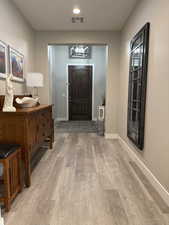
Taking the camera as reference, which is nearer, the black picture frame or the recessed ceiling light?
the black picture frame

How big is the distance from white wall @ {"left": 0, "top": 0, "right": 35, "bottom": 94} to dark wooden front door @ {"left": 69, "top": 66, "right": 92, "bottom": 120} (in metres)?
2.86

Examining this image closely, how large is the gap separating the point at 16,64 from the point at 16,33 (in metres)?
0.58

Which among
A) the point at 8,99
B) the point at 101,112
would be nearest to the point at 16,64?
the point at 8,99

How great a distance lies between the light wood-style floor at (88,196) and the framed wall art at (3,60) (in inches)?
62.7

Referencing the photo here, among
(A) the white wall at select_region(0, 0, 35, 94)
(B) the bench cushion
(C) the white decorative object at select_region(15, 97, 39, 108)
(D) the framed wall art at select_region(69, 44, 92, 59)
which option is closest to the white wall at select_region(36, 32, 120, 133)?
(A) the white wall at select_region(0, 0, 35, 94)

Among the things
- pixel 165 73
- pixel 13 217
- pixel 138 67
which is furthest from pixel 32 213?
pixel 138 67

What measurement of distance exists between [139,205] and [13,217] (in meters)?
1.27

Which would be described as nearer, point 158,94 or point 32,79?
point 158,94

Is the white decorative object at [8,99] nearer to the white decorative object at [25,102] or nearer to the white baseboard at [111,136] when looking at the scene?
the white decorative object at [25,102]

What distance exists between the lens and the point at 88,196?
1.93 m

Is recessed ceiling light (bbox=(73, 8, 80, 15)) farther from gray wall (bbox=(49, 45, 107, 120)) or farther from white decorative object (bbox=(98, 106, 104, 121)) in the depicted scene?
gray wall (bbox=(49, 45, 107, 120))

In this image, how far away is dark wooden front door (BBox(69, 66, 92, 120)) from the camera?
685cm

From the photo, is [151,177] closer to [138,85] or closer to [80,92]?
[138,85]

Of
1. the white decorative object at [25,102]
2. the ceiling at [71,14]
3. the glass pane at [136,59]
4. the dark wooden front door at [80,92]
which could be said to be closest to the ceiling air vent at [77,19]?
the ceiling at [71,14]
